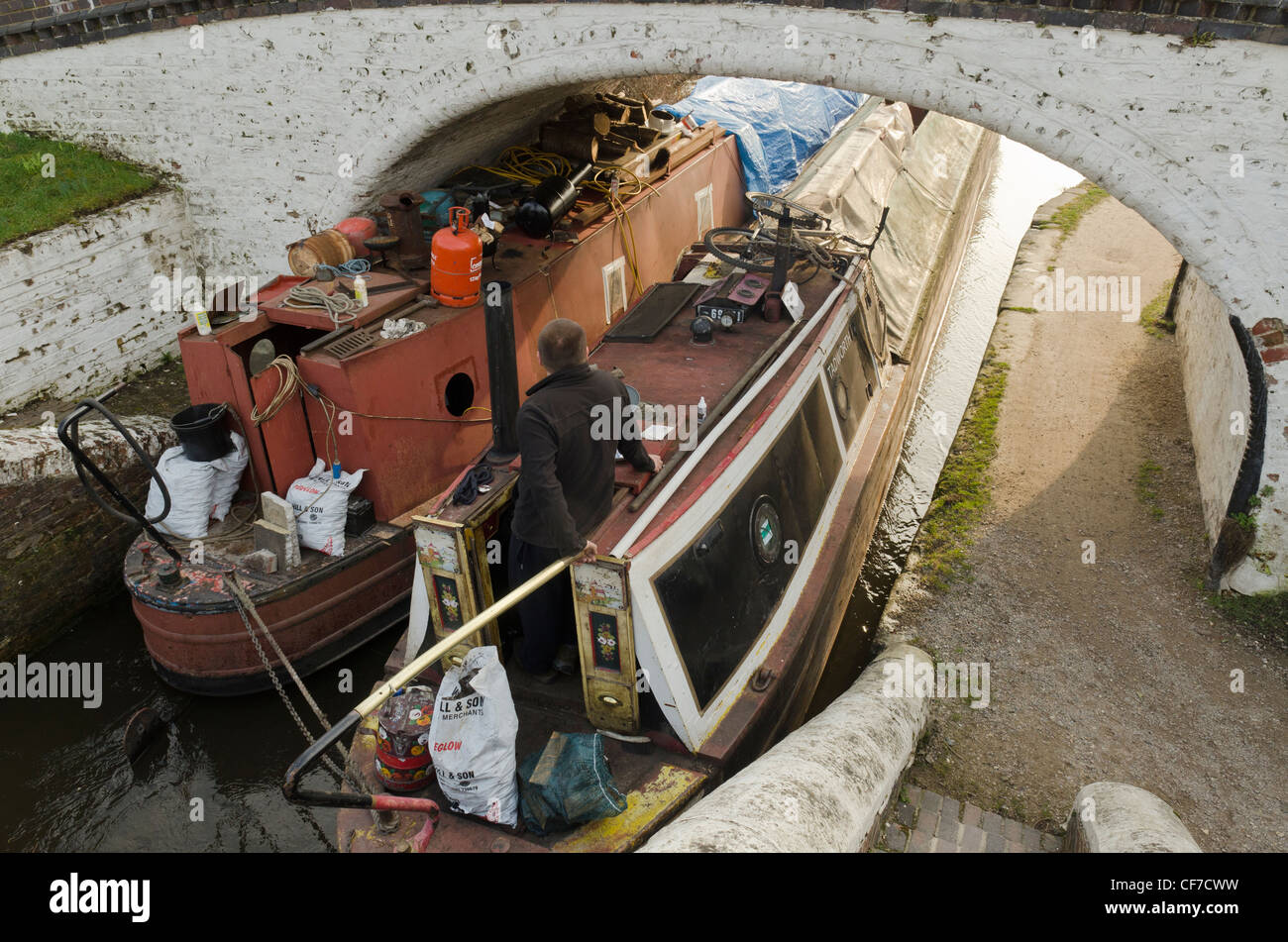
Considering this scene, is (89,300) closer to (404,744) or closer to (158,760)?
(158,760)

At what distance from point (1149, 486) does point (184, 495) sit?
733cm

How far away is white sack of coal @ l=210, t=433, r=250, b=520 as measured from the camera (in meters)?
5.74

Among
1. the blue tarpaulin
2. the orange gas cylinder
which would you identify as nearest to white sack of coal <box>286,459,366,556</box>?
the orange gas cylinder

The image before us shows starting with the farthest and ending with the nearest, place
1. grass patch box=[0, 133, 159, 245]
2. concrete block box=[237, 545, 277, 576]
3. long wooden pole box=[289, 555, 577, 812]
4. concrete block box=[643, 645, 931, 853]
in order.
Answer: grass patch box=[0, 133, 159, 245] → concrete block box=[237, 545, 277, 576] → concrete block box=[643, 645, 931, 853] → long wooden pole box=[289, 555, 577, 812]

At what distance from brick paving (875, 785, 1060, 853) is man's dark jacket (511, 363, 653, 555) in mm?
2169

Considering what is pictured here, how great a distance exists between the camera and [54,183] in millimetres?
8070

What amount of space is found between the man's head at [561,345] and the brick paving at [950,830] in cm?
274

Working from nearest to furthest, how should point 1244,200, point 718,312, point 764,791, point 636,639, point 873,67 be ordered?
point 764,791
point 636,639
point 1244,200
point 873,67
point 718,312

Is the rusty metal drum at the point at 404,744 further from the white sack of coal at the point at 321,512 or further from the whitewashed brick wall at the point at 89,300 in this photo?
the whitewashed brick wall at the point at 89,300

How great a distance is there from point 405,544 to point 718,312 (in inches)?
107

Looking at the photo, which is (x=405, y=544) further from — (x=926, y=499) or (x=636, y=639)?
(x=926, y=499)

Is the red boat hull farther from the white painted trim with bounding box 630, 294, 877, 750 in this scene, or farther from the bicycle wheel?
the bicycle wheel

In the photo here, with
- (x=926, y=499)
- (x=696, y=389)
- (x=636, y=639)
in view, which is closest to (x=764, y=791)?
(x=636, y=639)

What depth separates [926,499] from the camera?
26.3ft
